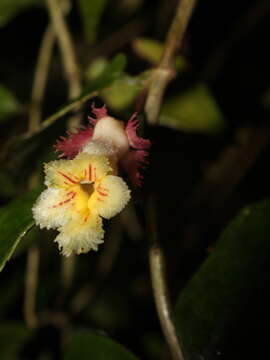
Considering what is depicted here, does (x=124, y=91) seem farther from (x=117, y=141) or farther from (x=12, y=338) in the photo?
(x=12, y=338)

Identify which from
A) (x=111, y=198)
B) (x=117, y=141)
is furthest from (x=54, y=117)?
(x=111, y=198)

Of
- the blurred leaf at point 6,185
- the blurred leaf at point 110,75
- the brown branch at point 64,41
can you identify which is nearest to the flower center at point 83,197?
the blurred leaf at point 110,75

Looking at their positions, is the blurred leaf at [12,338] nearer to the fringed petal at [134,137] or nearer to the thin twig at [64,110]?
the thin twig at [64,110]

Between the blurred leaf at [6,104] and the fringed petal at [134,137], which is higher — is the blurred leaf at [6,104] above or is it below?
below

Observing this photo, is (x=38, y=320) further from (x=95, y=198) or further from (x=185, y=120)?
(x=95, y=198)

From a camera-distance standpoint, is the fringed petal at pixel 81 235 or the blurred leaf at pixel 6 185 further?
the blurred leaf at pixel 6 185
